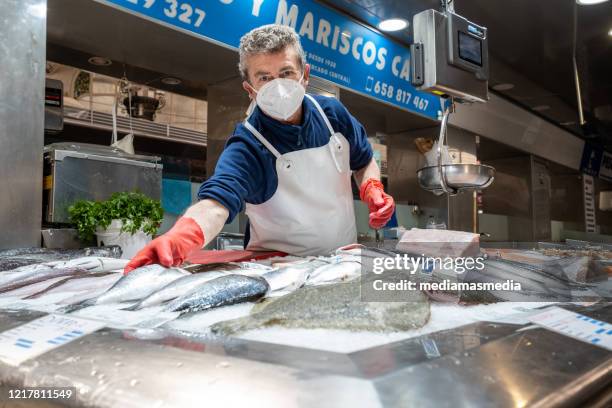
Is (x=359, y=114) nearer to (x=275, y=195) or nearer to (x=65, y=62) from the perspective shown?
(x=65, y=62)

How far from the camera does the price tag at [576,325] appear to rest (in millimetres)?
617

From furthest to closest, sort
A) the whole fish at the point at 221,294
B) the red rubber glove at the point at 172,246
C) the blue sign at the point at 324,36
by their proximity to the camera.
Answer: the blue sign at the point at 324,36 → the red rubber glove at the point at 172,246 → the whole fish at the point at 221,294

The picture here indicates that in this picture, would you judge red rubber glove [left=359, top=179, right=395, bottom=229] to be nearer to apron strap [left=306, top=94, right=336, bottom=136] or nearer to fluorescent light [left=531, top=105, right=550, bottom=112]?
apron strap [left=306, top=94, right=336, bottom=136]

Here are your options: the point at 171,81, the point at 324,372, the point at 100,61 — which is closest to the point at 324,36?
the point at 171,81

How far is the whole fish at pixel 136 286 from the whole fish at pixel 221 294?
128 millimetres

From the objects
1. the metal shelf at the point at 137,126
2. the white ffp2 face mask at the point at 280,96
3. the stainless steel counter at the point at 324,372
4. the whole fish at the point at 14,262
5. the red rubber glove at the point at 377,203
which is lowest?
the stainless steel counter at the point at 324,372

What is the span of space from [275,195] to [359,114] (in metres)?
3.50

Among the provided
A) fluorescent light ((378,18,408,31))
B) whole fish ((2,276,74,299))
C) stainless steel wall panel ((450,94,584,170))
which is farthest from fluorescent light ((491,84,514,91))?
whole fish ((2,276,74,299))

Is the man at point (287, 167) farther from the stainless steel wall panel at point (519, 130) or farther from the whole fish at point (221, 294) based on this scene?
the stainless steel wall panel at point (519, 130)

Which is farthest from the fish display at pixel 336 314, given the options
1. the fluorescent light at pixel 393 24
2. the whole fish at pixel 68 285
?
the fluorescent light at pixel 393 24

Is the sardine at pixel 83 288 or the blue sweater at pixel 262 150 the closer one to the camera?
the sardine at pixel 83 288

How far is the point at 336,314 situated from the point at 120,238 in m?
2.03

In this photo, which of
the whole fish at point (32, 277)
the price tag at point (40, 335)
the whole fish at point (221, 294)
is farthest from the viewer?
the whole fish at point (32, 277)

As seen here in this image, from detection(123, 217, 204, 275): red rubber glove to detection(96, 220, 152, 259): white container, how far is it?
3.62 ft
